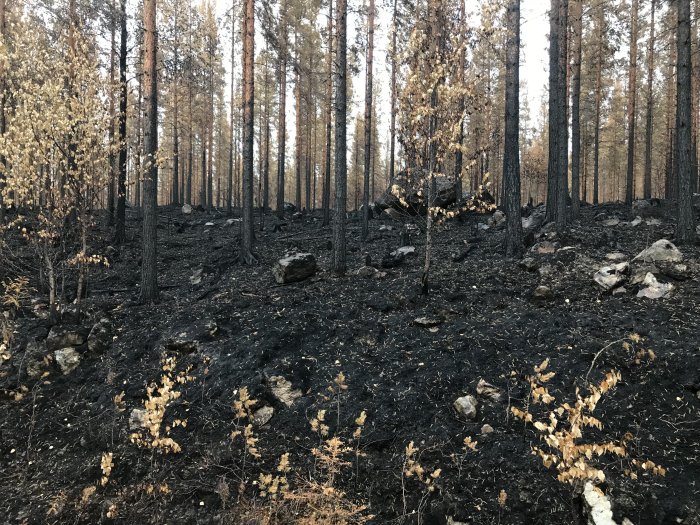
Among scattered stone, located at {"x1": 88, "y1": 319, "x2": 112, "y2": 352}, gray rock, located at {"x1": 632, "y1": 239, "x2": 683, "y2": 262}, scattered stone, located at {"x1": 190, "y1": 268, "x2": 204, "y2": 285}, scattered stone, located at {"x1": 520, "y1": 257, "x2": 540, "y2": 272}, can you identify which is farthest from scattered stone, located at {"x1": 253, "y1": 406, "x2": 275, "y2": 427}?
gray rock, located at {"x1": 632, "y1": 239, "x2": 683, "y2": 262}

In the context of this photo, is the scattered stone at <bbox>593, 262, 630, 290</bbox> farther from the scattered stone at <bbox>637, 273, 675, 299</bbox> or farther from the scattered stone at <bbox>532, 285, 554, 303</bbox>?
the scattered stone at <bbox>532, 285, 554, 303</bbox>

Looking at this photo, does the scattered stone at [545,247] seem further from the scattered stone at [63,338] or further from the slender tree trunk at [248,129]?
the scattered stone at [63,338]

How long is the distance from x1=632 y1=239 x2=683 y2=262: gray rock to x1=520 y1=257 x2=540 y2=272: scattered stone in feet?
6.25

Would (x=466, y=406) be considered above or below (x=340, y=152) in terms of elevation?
below

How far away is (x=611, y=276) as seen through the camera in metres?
7.61

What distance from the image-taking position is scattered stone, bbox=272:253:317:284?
32.4ft

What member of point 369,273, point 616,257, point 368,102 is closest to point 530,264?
Result: point 616,257

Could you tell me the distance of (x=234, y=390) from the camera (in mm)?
5953

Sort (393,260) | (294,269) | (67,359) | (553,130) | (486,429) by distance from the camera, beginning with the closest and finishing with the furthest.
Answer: (486,429) < (67,359) < (294,269) < (393,260) < (553,130)

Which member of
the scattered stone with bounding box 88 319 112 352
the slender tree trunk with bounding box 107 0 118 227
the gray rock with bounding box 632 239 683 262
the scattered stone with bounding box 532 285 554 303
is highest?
the slender tree trunk with bounding box 107 0 118 227

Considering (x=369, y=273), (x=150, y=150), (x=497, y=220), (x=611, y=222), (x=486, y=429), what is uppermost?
(x=150, y=150)

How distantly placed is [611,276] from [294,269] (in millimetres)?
7091

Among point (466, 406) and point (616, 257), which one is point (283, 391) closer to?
point (466, 406)

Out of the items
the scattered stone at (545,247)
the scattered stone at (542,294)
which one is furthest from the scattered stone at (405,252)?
the scattered stone at (542,294)
